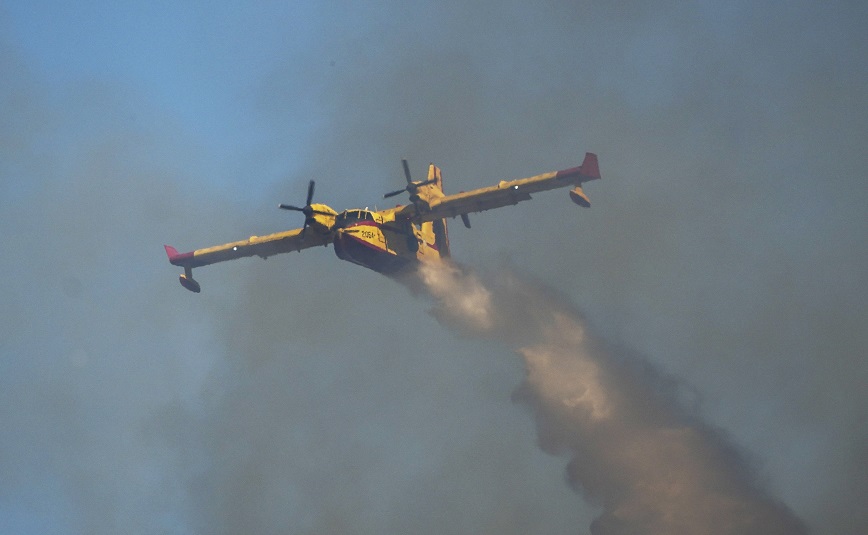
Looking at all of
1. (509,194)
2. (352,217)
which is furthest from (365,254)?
(509,194)

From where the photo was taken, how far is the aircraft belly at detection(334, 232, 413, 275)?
208 feet

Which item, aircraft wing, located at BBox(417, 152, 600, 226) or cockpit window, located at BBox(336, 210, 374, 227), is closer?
aircraft wing, located at BBox(417, 152, 600, 226)

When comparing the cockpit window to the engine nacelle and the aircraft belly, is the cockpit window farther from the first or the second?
the engine nacelle

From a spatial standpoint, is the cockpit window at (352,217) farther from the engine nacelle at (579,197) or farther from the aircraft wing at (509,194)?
the engine nacelle at (579,197)

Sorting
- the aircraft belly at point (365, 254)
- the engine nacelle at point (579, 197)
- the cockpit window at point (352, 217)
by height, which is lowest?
the aircraft belly at point (365, 254)

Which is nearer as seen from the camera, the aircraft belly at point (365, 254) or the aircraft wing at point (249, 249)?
the aircraft belly at point (365, 254)

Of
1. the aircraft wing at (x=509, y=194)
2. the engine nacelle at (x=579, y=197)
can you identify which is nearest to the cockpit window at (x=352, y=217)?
the aircraft wing at (x=509, y=194)

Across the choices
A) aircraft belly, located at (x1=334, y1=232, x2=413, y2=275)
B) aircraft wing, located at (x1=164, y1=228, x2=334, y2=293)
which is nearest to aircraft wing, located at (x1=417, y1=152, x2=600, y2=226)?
aircraft belly, located at (x1=334, y1=232, x2=413, y2=275)

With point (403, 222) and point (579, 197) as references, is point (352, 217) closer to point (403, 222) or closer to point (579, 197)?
point (403, 222)

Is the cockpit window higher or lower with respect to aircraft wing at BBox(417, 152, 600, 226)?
lower

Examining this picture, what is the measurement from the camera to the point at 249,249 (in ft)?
228

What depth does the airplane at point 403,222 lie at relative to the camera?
63250 mm

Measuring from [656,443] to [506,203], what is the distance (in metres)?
14.4

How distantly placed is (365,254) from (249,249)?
880 centimetres
